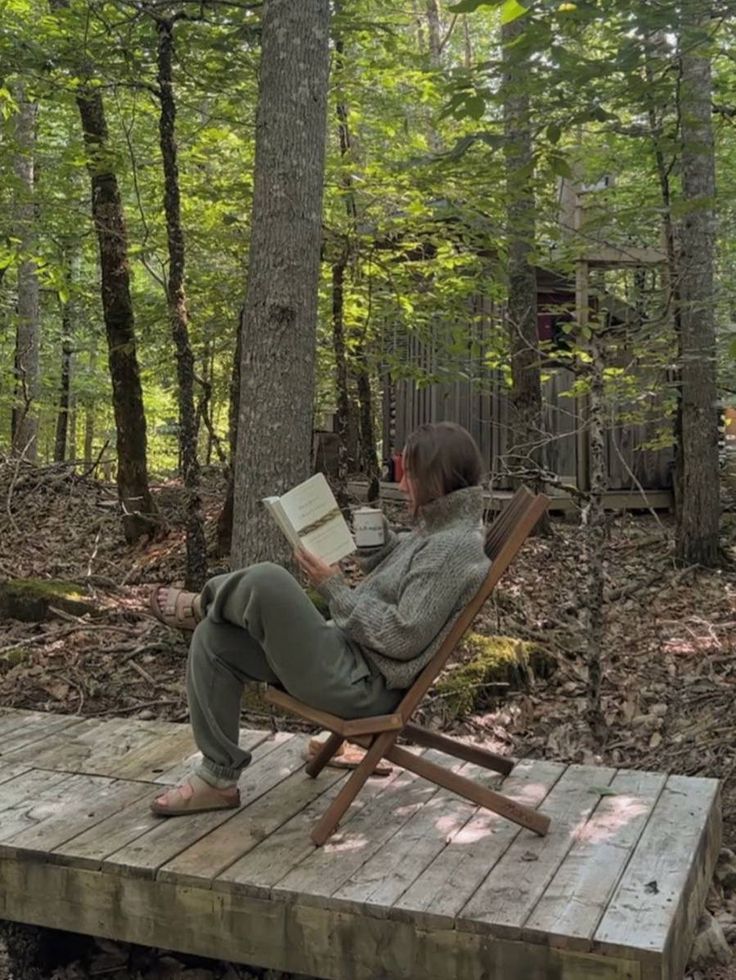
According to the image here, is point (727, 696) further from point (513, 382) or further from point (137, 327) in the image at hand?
point (137, 327)

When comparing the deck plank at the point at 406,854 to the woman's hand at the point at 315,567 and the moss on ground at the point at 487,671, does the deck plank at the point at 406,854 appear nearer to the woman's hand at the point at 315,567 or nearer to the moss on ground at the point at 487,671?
the woman's hand at the point at 315,567


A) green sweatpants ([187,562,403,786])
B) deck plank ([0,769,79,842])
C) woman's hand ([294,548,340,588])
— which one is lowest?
deck plank ([0,769,79,842])

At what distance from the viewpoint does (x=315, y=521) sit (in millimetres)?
3291

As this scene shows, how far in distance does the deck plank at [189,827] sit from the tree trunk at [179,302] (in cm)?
291

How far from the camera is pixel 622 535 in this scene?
10.7m

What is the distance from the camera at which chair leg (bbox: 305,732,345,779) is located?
3.83 m

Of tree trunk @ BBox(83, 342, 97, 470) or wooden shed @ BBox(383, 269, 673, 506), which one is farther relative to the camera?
tree trunk @ BBox(83, 342, 97, 470)

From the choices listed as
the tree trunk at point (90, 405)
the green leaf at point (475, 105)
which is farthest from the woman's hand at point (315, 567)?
the tree trunk at point (90, 405)

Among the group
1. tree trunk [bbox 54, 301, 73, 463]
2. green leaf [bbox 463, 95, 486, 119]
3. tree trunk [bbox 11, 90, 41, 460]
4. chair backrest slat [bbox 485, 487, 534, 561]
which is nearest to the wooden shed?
green leaf [bbox 463, 95, 486, 119]

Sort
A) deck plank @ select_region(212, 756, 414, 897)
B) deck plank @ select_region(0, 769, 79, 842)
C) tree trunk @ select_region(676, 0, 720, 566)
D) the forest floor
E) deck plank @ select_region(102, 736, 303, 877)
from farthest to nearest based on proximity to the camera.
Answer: tree trunk @ select_region(676, 0, 720, 566) < the forest floor < deck plank @ select_region(0, 769, 79, 842) < deck plank @ select_region(102, 736, 303, 877) < deck plank @ select_region(212, 756, 414, 897)

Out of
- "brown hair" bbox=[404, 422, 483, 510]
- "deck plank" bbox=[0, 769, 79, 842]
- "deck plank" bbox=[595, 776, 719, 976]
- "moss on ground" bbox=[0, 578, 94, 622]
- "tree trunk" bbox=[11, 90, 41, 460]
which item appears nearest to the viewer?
"deck plank" bbox=[595, 776, 719, 976]

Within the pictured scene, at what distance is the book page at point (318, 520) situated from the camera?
3.26 meters

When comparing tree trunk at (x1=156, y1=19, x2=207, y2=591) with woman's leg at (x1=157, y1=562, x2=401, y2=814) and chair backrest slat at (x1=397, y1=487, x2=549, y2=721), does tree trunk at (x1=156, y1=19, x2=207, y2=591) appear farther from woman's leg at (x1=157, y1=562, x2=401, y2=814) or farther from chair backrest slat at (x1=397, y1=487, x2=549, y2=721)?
chair backrest slat at (x1=397, y1=487, x2=549, y2=721)

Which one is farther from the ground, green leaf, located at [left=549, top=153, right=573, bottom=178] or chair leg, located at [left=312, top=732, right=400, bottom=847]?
green leaf, located at [left=549, top=153, right=573, bottom=178]
